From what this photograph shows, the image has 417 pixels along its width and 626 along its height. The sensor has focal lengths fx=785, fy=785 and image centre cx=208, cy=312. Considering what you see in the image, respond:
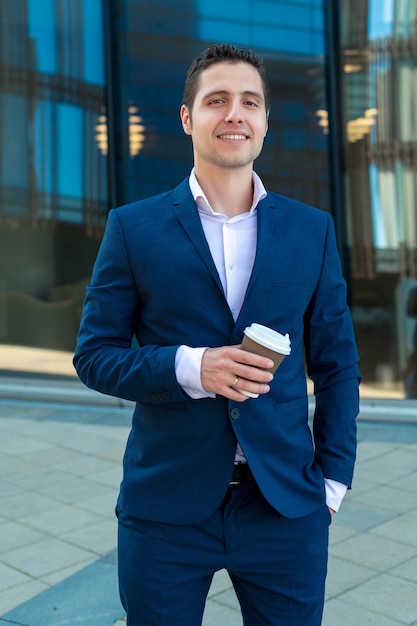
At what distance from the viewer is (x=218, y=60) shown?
2029 mm

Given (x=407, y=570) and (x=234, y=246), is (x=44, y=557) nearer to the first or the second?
(x=407, y=570)

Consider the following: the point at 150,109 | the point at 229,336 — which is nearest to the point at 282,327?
the point at 229,336

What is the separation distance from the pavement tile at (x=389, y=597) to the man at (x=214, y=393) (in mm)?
1597

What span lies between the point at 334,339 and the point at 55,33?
706cm

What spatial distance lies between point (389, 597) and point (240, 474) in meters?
2.01

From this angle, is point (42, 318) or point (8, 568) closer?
point (8, 568)

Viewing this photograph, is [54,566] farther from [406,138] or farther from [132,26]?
[132,26]

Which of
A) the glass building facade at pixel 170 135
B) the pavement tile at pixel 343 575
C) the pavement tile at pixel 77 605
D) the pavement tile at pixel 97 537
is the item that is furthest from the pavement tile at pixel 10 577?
the glass building facade at pixel 170 135

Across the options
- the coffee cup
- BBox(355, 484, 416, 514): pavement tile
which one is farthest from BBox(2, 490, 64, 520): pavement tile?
the coffee cup

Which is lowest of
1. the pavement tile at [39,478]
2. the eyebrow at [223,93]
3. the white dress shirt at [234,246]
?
the pavement tile at [39,478]

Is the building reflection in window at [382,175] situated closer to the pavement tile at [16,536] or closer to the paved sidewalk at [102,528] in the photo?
the paved sidewalk at [102,528]

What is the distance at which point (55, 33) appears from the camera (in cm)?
822

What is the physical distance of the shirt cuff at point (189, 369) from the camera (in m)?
1.79

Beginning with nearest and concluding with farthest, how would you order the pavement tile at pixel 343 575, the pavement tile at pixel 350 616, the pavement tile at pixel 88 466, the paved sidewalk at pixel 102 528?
the pavement tile at pixel 350 616
the paved sidewalk at pixel 102 528
the pavement tile at pixel 343 575
the pavement tile at pixel 88 466
